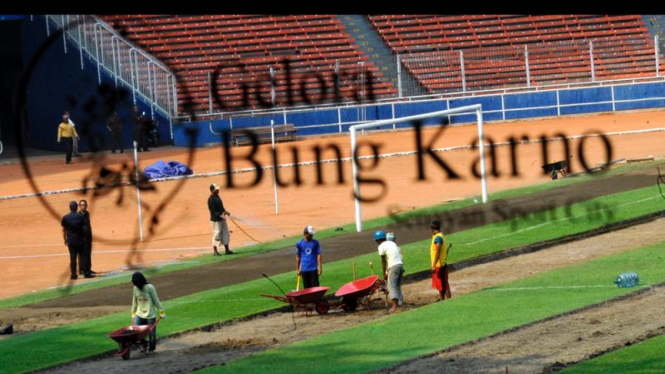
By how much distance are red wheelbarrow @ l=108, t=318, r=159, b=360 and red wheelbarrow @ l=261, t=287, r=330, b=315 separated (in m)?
3.10

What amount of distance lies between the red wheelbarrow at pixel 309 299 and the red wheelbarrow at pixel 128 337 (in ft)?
10.2

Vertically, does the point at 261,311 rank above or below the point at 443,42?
below

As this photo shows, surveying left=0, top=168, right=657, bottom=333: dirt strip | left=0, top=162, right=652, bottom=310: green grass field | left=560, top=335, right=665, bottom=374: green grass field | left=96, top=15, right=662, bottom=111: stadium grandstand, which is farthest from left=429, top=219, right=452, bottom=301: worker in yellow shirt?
left=560, top=335, right=665, bottom=374: green grass field

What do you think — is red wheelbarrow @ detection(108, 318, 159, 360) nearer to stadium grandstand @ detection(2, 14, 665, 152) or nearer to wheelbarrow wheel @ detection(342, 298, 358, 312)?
wheelbarrow wheel @ detection(342, 298, 358, 312)

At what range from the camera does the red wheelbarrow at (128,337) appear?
2339 centimetres

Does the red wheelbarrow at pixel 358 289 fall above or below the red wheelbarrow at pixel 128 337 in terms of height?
above

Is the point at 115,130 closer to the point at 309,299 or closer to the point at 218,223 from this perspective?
the point at 309,299

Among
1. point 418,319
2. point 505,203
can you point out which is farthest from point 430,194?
point 418,319

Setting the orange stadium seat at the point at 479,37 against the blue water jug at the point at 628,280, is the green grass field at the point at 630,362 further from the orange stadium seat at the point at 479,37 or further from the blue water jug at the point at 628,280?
the blue water jug at the point at 628,280

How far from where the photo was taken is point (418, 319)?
86.1 feet

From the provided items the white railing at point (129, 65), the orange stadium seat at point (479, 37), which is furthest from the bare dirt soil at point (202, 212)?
the white railing at point (129, 65)

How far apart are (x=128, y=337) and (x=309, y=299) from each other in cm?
459
